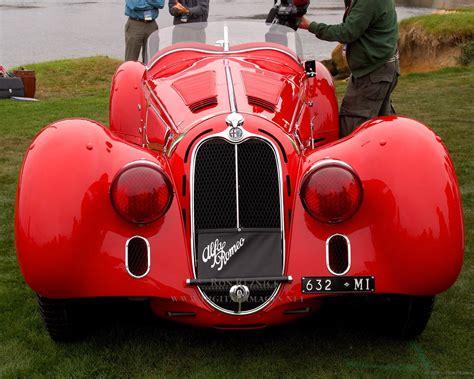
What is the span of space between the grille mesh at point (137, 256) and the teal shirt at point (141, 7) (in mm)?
7645

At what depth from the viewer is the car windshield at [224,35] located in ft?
19.4

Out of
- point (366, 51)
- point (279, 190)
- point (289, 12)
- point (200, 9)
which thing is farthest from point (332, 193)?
point (200, 9)

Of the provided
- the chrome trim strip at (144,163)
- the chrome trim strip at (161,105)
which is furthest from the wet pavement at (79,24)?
the chrome trim strip at (144,163)

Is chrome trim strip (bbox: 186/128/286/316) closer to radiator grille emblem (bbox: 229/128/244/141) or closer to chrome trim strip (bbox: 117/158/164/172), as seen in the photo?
radiator grille emblem (bbox: 229/128/244/141)

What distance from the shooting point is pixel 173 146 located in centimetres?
429

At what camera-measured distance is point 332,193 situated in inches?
152

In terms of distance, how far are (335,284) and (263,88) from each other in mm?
1625

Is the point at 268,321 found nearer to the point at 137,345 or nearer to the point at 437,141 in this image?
the point at 137,345

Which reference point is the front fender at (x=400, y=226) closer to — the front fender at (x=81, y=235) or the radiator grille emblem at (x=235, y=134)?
the radiator grille emblem at (x=235, y=134)

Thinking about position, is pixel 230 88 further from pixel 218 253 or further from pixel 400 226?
pixel 400 226

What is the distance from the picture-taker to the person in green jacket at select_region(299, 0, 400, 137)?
5898mm

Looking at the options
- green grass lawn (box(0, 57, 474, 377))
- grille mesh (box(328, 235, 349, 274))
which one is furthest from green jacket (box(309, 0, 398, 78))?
grille mesh (box(328, 235, 349, 274))

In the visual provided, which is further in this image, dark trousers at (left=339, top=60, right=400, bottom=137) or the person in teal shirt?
the person in teal shirt

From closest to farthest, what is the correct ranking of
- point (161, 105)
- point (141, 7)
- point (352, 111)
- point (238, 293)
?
point (238, 293), point (161, 105), point (352, 111), point (141, 7)
